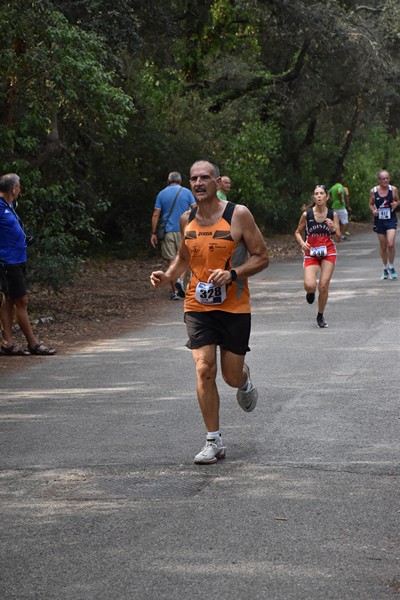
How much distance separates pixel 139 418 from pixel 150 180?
18.3 meters

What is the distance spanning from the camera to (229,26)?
99.7ft

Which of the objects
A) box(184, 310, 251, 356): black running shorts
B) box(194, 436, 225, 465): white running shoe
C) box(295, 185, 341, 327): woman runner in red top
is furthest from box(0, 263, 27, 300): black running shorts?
box(194, 436, 225, 465): white running shoe

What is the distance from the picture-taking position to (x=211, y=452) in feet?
24.0

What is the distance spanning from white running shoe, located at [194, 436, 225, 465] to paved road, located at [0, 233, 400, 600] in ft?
0.25

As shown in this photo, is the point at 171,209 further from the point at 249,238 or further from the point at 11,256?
the point at 249,238

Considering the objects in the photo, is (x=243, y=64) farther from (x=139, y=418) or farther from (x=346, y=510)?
(x=346, y=510)

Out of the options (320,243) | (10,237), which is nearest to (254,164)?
(320,243)

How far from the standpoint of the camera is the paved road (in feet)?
16.9

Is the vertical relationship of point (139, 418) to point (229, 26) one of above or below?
below

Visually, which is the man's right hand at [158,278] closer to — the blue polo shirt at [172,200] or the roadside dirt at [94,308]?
the roadside dirt at [94,308]

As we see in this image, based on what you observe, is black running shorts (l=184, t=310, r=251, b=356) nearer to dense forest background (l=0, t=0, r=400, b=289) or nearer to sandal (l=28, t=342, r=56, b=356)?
sandal (l=28, t=342, r=56, b=356)

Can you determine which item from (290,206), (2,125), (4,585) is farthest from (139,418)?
(290,206)

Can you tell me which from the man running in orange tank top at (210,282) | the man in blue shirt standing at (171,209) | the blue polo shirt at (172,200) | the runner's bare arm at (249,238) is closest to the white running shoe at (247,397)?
the man running in orange tank top at (210,282)

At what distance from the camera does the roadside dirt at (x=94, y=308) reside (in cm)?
1408
